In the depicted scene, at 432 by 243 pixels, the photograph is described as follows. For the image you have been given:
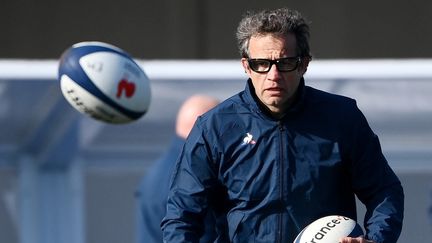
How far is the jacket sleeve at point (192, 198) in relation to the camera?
375cm

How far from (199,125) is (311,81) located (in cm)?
302

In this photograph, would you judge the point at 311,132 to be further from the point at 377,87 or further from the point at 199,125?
the point at 377,87

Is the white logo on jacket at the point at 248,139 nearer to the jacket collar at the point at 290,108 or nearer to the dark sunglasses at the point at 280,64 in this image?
the jacket collar at the point at 290,108

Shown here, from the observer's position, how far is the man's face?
3707 millimetres

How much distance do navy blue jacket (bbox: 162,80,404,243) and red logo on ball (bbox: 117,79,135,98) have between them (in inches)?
79.6

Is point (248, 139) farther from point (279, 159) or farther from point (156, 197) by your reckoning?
point (156, 197)

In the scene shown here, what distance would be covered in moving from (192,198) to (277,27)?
56 centimetres

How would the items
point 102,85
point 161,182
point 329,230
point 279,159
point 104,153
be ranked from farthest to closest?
point 104,153
point 161,182
point 102,85
point 279,159
point 329,230

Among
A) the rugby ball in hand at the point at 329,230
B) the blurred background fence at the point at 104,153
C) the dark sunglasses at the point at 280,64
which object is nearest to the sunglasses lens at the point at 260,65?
the dark sunglasses at the point at 280,64

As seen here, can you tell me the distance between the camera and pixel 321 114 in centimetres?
380

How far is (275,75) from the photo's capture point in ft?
12.1

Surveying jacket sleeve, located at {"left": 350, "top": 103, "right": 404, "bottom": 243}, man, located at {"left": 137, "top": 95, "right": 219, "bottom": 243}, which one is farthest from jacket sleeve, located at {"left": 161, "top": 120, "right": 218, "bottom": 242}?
man, located at {"left": 137, "top": 95, "right": 219, "bottom": 243}

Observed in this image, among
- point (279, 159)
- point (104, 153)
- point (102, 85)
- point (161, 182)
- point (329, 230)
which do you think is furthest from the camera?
point (104, 153)

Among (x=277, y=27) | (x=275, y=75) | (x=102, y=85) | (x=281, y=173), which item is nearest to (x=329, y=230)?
(x=281, y=173)
